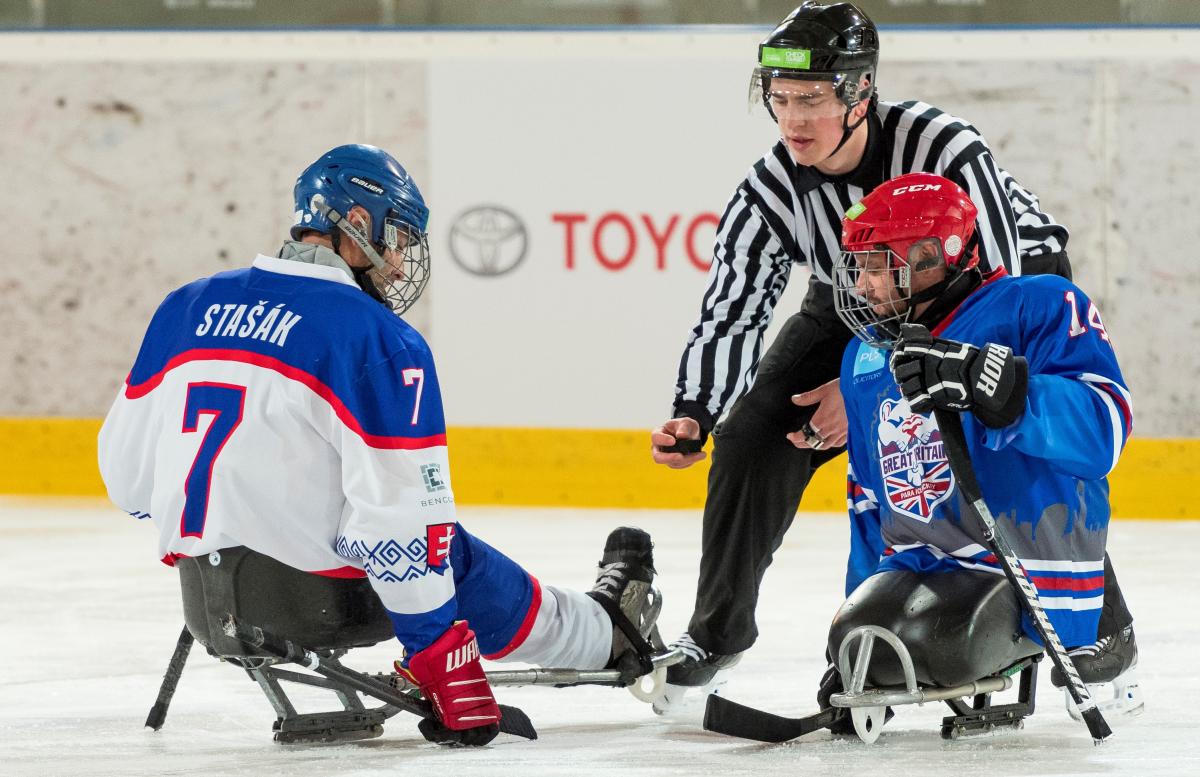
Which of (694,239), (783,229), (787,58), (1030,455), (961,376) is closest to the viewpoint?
(961,376)

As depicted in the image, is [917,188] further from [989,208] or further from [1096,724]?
[1096,724]

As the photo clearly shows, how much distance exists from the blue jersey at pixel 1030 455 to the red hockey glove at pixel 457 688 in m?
0.66

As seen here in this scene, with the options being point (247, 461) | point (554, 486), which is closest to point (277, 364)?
point (247, 461)

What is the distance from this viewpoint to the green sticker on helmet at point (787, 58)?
9.46 ft

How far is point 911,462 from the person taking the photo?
8.63 feet

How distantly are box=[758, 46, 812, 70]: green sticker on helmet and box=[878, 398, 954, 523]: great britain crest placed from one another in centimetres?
60

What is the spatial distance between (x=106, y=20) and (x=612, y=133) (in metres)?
1.87

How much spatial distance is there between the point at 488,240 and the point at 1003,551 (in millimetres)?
3718

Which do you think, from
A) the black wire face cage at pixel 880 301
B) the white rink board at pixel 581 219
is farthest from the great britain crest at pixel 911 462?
the white rink board at pixel 581 219

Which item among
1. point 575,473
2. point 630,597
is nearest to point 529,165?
point 575,473

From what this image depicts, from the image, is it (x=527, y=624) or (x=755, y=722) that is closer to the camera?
(x=755, y=722)

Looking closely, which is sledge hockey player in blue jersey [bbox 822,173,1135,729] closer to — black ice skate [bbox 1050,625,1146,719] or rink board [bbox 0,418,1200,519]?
black ice skate [bbox 1050,625,1146,719]

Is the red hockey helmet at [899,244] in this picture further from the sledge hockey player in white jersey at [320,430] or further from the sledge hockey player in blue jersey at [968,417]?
the sledge hockey player in white jersey at [320,430]

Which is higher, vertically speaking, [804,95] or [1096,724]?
[804,95]
